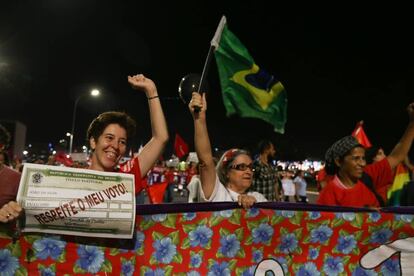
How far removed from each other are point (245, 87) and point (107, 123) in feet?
6.15

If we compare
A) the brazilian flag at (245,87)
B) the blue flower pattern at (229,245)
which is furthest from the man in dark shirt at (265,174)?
the blue flower pattern at (229,245)

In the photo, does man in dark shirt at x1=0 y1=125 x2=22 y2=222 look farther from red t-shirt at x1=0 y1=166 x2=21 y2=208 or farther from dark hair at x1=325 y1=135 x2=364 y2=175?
dark hair at x1=325 y1=135 x2=364 y2=175

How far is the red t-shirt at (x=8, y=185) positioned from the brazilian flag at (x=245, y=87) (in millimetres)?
2376

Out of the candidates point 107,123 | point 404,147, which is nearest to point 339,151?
point 404,147

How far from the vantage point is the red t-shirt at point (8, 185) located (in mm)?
2578

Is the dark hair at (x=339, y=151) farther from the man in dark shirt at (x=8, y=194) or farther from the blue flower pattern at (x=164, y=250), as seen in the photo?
the man in dark shirt at (x=8, y=194)

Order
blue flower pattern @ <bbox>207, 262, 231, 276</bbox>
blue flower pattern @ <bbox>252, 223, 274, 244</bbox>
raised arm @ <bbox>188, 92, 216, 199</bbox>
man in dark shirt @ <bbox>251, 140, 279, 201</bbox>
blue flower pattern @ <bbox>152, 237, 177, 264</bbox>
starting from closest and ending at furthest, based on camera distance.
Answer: blue flower pattern @ <bbox>152, 237, 177, 264</bbox>
blue flower pattern @ <bbox>207, 262, 231, 276</bbox>
blue flower pattern @ <bbox>252, 223, 274, 244</bbox>
raised arm @ <bbox>188, 92, 216, 199</bbox>
man in dark shirt @ <bbox>251, 140, 279, 201</bbox>

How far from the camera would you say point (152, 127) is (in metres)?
3.55

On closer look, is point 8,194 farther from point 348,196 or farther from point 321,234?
point 348,196

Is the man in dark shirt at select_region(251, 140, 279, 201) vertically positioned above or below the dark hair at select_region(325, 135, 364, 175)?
above

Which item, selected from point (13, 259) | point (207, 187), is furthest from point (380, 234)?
point (13, 259)

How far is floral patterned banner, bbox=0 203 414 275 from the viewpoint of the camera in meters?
2.71

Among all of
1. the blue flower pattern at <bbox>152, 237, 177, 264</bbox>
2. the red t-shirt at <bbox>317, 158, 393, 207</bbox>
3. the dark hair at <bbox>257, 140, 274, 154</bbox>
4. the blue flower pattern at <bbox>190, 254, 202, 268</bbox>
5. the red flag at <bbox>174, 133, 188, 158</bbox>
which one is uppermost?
the red flag at <bbox>174, 133, 188, 158</bbox>

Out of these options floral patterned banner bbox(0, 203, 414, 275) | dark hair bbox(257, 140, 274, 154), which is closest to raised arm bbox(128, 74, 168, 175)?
floral patterned banner bbox(0, 203, 414, 275)
